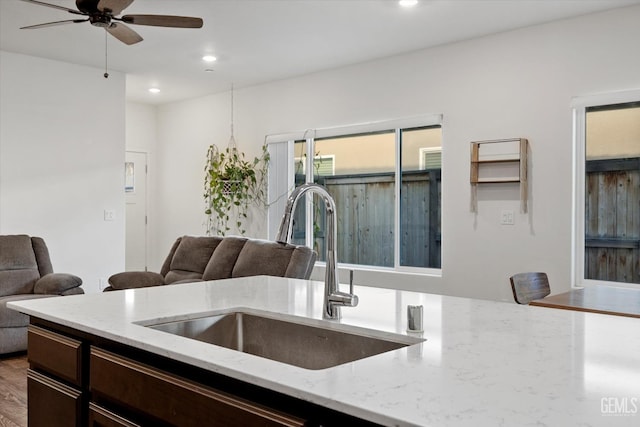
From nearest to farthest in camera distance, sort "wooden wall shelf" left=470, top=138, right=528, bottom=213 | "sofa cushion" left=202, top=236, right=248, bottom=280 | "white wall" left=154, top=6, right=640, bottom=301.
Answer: "white wall" left=154, top=6, right=640, bottom=301 < "wooden wall shelf" left=470, top=138, right=528, bottom=213 < "sofa cushion" left=202, top=236, right=248, bottom=280

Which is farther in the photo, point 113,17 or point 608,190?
point 608,190

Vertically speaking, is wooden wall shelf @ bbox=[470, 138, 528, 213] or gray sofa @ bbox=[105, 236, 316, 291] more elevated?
wooden wall shelf @ bbox=[470, 138, 528, 213]

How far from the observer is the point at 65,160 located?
6.05 meters

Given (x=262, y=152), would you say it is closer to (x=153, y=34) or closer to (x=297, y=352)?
(x=153, y=34)

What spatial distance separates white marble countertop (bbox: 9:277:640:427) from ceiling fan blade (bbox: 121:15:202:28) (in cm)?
220

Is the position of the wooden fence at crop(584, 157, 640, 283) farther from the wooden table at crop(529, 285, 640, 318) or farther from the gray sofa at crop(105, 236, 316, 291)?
the gray sofa at crop(105, 236, 316, 291)

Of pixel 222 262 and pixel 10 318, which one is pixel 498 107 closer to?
pixel 222 262

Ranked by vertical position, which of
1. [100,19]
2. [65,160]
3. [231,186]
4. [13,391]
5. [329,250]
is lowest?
[13,391]

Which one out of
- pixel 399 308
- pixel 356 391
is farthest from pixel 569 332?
pixel 356 391

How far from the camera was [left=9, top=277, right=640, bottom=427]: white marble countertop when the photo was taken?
0.89 metres

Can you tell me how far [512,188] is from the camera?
4773mm

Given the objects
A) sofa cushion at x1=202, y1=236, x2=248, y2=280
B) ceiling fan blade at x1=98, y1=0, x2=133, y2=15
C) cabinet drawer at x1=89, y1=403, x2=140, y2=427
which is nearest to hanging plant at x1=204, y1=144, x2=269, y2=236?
sofa cushion at x1=202, y1=236, x2=248, y2=280

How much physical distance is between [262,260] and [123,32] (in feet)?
6.81

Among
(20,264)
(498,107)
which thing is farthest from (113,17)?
(498,107)
